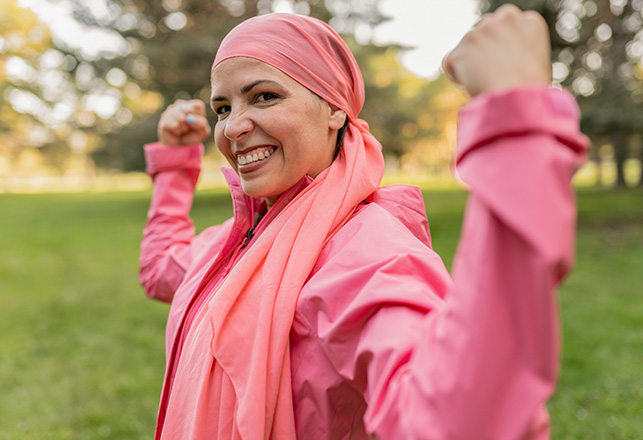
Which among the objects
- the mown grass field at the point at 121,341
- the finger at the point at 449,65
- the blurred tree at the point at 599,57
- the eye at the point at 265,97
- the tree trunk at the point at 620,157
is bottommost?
the tree trunk at the point at 620,157

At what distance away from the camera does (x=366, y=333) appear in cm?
107

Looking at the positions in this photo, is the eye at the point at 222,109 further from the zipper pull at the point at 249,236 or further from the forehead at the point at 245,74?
the zipper pull at the point at 249,236

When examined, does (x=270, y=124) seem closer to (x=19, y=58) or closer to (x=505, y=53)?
(x=505, y=53)

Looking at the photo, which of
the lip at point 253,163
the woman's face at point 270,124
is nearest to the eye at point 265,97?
the woman's face at point 270,124

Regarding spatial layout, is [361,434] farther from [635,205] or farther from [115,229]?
[635,205]

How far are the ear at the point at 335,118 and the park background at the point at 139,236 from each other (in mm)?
3384

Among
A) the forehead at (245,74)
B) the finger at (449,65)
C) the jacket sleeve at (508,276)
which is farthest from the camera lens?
the forehead at (245,74)

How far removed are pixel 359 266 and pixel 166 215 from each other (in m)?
1.41

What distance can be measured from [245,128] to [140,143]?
17.8 meters

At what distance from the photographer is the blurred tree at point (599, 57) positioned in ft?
A: 35.0

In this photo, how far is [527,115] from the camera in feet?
2.64

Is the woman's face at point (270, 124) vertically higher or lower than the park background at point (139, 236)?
higher

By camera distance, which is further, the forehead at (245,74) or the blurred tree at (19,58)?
the blurred tree at (19,58)

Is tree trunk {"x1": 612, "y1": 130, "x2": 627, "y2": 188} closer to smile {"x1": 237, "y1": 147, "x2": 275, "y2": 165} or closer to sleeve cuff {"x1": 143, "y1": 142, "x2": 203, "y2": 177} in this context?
sleeve cuff {"x1": 143, "y1": 142, "x2": 203, "y2": 177}
